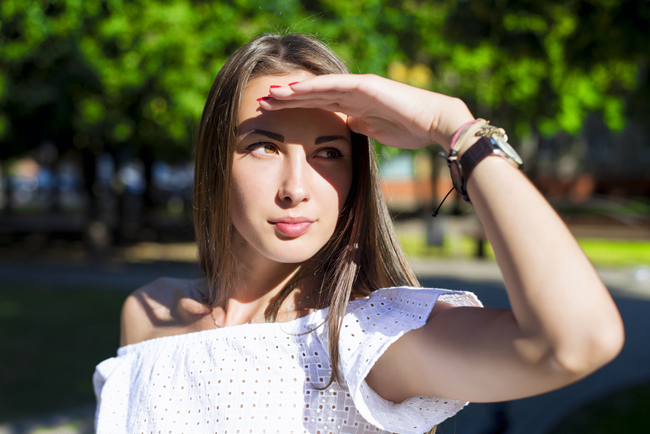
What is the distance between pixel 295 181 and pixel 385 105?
275 millimetres

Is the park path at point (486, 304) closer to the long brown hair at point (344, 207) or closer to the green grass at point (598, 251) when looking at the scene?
the long brown hair at point (344, 207)

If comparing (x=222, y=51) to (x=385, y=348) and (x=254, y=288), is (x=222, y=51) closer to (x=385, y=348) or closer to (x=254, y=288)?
(x=254, y=288)

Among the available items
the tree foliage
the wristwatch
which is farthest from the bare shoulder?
the tree foliage

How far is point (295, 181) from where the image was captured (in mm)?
1420

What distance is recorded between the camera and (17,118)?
12078 mm

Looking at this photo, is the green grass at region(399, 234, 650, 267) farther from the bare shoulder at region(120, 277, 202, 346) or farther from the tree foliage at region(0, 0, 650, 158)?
the bare shoulder at region(120, 277, 202, 346)

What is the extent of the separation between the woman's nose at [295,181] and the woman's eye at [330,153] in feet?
0.19

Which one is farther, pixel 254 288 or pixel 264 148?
pixel 254 288

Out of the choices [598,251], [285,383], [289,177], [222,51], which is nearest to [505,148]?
[289,177]

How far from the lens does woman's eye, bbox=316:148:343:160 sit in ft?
4.90

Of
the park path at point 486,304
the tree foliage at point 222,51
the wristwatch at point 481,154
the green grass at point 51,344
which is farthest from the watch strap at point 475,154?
the green grass at point 51,344

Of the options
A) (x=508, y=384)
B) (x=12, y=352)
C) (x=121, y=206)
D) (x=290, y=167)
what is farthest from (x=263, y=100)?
(x=121, y=206)

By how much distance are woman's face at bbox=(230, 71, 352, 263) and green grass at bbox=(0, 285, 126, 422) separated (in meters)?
4.65

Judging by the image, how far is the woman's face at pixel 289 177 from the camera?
1.44m
